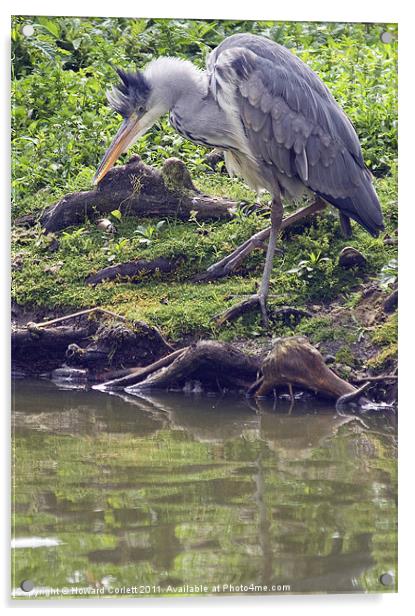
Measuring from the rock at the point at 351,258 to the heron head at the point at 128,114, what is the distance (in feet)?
3.06

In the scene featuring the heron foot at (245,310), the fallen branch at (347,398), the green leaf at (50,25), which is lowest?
the fallen branch at (347,398)

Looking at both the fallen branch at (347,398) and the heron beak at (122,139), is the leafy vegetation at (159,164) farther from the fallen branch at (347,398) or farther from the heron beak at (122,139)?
the fallen branch at (347,398)

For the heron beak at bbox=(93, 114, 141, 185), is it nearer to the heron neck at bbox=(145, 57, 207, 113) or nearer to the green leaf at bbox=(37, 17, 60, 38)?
the heron neck at bbox=(145, 57, 207, 113)

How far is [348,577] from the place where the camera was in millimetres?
3244

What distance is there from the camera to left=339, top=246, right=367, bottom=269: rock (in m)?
4.35

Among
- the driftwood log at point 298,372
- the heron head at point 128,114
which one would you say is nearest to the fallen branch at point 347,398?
the driftwood log at point 298,372

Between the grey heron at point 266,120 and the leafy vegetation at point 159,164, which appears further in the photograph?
the grey heron at point 266,120

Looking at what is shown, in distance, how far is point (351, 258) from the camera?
439 cm

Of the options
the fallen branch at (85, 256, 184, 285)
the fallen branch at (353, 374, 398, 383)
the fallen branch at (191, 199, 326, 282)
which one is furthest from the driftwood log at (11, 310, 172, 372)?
the fallen branch at (353, 374, 398, 383)

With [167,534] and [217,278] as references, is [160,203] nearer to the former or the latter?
[217,278]

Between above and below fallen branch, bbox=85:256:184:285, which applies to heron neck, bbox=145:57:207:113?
above

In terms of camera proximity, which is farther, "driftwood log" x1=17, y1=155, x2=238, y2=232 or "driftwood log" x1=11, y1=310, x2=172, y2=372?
"driftwood log" x1=17, y1=155, x2=238, y2=232

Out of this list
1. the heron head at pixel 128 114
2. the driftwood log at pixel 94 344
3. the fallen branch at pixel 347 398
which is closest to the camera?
the fallen branch at pixel 347 398

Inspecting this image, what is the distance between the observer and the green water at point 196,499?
3.21 m
